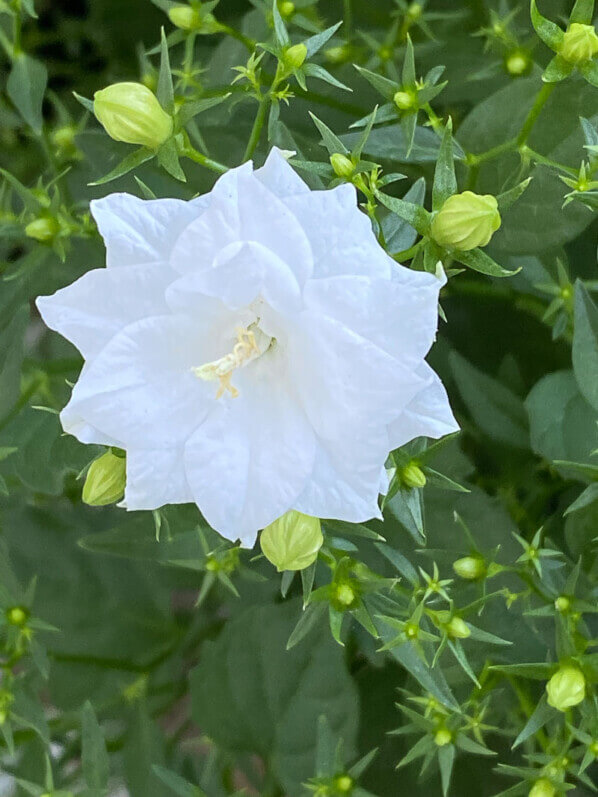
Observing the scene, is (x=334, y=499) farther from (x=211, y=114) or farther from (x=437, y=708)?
(x=211, y=114)

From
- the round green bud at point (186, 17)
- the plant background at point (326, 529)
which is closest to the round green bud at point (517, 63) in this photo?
the plant background at point (326, 529)

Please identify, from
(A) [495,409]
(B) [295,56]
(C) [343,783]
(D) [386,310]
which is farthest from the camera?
(A) [495,409]

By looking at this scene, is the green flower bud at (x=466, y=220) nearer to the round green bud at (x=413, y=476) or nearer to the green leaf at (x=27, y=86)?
the round green bud at (x=413, y=476)

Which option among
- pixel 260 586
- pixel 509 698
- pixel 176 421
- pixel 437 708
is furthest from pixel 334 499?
pixel 260 586

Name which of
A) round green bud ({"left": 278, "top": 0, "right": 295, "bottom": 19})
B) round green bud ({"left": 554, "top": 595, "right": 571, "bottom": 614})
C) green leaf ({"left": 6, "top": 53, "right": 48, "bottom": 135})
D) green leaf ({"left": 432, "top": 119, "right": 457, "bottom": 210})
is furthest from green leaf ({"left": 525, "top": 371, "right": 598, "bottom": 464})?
green leaf ({"left": 6, "top": 53, "right": 48, "bottom": 135})

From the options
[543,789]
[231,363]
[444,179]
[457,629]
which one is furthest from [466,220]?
[543,789]

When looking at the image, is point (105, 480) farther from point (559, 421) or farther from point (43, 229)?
point (559, 421)
